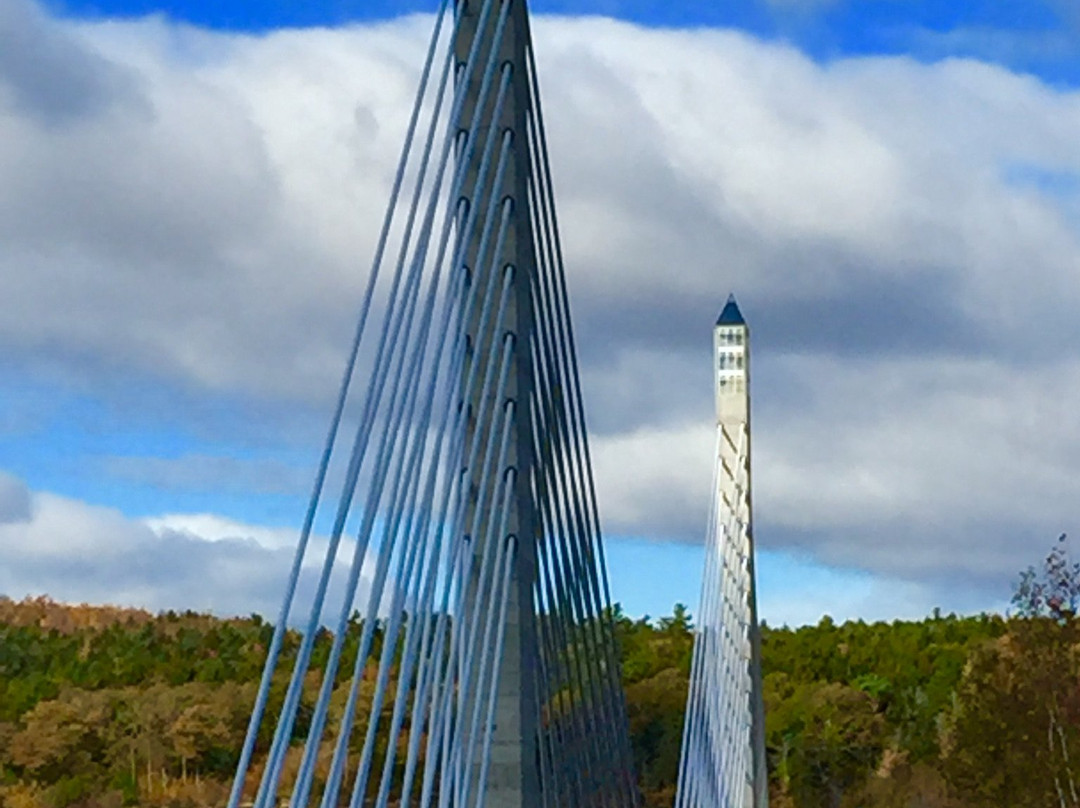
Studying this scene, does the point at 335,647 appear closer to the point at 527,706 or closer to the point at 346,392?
the point at 346,392

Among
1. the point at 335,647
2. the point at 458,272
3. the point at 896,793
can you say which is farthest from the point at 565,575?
the point at 896,793

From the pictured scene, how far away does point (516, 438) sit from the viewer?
9.34m

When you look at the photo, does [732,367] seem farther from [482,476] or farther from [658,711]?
[658,711]

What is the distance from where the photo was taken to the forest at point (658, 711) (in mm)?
37188

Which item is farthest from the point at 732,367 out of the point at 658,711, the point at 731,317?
the point at 658,711

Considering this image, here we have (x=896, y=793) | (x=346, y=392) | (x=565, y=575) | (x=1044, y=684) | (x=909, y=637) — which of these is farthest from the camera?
(x=909, y=637)

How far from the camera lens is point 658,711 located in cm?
4094

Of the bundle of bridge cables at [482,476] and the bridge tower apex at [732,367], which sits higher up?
the bridge tower apex at [732,367]

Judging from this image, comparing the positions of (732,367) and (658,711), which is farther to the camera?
(658,711)

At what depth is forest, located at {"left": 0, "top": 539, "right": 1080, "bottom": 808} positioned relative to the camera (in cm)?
3719

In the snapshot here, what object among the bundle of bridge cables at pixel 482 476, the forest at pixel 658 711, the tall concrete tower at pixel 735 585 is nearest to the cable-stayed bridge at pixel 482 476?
the bundle of bridge cables at pixel 482 476

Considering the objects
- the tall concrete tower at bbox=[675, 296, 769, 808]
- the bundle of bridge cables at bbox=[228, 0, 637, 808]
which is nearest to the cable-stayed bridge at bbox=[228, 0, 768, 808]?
the bundle of bridge cables at bbox=[228, 0, 637, 808]

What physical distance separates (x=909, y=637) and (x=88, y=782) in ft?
63.1

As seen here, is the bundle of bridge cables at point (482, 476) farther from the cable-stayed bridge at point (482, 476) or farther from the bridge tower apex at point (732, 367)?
the bridge tower apex at point (732, 367)
